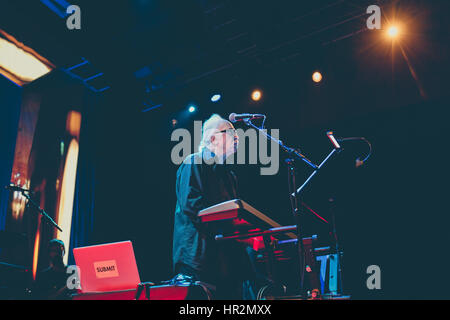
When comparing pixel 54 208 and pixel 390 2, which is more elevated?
pixel 390 2

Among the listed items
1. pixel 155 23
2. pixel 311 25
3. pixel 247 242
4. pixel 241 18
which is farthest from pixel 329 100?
pixel 247 242

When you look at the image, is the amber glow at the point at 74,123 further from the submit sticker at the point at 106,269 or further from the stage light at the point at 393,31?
the stage light at the point at 393,31

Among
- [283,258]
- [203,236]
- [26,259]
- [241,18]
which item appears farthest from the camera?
[241,18]

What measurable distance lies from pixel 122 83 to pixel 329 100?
269 cm

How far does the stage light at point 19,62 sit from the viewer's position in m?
4.57

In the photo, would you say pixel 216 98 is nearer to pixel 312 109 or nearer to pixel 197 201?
pixel 312 109

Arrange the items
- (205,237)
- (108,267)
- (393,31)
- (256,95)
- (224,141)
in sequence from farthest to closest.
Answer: (256,95)
(393,31)
(224,141)
(205,237)
(108,267)

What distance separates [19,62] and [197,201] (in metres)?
3.73

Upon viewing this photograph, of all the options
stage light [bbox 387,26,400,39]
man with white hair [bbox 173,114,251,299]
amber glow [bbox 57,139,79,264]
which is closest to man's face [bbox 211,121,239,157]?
man with white hair [bbox 173,114,251,299]

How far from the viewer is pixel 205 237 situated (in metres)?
2.33

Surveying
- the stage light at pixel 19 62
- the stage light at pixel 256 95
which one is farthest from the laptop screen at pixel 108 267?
the stage light at pixel 256 95

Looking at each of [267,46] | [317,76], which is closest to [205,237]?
[317,76]

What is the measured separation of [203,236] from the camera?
2.35 meters
